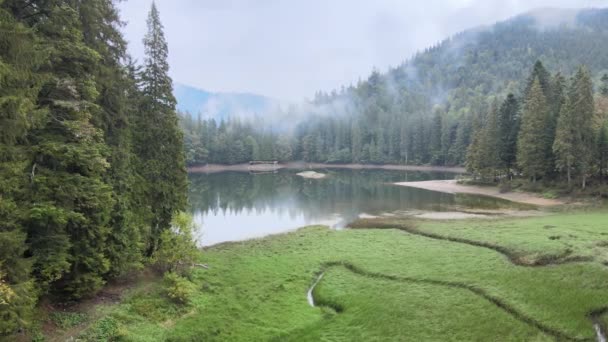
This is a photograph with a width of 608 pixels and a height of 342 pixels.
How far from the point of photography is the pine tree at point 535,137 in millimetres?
51000

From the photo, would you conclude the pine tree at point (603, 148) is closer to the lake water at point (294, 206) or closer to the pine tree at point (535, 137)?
the pine tree at point (535, 137)

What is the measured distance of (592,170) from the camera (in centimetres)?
4756

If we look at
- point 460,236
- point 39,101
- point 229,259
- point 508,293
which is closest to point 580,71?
point 460,236

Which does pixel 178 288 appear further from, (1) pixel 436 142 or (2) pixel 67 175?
(1) pixel 436 142

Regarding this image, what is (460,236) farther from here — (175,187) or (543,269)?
(175,187)

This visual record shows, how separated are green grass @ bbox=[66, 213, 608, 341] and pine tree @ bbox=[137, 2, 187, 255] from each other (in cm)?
400

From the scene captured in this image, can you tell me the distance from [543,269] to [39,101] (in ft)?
69.6

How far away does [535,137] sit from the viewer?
51.2m

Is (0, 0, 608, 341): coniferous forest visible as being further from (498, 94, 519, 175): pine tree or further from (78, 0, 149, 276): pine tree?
(498, 94, 519, 175): pine tree

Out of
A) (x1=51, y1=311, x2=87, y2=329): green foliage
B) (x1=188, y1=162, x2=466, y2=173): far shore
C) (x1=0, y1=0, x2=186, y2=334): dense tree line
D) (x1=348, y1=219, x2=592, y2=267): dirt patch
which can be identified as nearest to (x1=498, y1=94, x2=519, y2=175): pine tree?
(x1=348, y1=219, x2=592, y2=267): dirt patch

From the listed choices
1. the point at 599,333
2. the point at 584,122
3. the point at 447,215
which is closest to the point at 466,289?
the point at 599,333

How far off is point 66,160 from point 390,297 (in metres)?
13.3

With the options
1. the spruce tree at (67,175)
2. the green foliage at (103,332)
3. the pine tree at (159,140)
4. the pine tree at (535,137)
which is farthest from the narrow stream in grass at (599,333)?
the pine tree at (535,137)

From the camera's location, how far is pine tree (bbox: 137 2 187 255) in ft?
67.3
